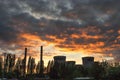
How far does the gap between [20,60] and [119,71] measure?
88.7 meters

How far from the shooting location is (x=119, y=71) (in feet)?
225

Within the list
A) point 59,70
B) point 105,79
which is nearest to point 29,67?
point 59,70

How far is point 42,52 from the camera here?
12356 centimetres

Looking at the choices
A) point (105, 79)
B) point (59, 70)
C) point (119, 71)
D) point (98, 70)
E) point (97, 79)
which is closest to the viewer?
point (119, 71)

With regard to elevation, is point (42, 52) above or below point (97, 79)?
above

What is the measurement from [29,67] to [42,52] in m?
31.2

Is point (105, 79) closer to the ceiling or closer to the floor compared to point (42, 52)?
closer to the floor

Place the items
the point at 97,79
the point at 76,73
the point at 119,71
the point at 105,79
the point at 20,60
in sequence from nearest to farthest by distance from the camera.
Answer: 1. the point at 119,71
2. the point at 105,79
3. the point at 97,79
4. the point at 76,73
5. the point at 20,60

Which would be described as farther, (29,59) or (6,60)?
(29,59)

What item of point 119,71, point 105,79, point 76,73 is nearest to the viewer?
point 119,71

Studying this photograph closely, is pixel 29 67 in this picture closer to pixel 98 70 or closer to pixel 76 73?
pixel 76 73

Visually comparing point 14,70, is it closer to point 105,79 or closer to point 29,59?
point 29,59

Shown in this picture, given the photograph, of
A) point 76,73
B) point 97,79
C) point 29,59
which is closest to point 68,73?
point 76,73

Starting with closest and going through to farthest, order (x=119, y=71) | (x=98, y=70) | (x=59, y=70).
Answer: (x=119, y=71) → (x=98, y=70) → (x=59, y=70)
